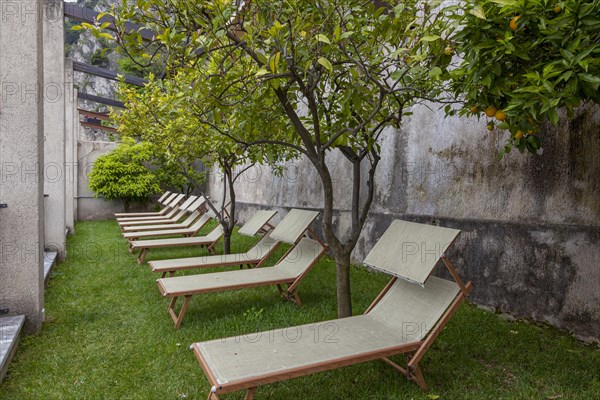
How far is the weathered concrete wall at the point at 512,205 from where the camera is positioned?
12.8ft

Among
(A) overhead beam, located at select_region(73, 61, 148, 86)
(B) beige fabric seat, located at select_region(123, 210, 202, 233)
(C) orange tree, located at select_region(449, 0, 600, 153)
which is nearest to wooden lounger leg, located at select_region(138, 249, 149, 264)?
(B) beige fabric seat, located at select_region(123, 210, 202, 233)

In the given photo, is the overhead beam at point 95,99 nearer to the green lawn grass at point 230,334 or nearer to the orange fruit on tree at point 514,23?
the green lawn grass at point 230,334

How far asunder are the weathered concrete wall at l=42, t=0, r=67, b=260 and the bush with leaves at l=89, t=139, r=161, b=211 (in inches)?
237

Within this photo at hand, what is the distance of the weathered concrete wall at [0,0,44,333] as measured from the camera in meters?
3.86

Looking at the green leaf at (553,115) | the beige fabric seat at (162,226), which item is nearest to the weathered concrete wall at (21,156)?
the green leaf at (553,115)

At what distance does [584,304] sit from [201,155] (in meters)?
5.75

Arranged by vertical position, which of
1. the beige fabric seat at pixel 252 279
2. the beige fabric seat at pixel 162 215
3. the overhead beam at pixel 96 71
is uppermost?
the overhead beam at pixel 96 71

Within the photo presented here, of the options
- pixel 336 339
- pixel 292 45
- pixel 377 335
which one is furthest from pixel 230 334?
pixel 292 45

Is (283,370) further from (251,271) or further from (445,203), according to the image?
(445,203)

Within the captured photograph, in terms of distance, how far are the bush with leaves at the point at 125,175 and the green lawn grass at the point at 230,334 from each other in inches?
350

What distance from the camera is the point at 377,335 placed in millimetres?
3271

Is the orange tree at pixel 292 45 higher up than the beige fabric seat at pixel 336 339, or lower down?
higher up

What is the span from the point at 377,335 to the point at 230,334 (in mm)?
1489

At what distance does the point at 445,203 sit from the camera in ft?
17.8
